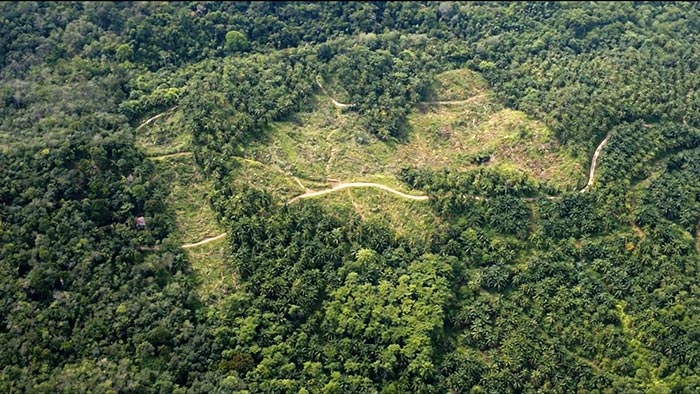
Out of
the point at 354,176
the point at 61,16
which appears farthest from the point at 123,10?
the point at 354,176

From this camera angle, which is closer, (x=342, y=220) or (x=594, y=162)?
(x=342, y=220)

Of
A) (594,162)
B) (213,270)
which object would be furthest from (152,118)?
(594,162)

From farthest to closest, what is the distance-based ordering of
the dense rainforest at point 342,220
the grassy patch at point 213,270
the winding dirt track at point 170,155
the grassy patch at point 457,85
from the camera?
the grassy patch at point 457,85, the winding dirt track at point 170,155, the grassy patch at point 213,270, the dense rainforest at point 342,220

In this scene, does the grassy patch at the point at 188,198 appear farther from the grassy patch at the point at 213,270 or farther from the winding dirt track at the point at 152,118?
the winding dirt track at the point at 152,118

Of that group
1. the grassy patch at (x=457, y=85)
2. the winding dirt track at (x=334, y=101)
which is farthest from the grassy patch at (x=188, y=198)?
the grassy patch at (x=457, y=85)

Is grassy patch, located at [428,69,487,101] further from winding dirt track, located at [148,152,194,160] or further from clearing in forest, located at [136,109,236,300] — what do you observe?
clearing in forest, located at [136,109,236,300]

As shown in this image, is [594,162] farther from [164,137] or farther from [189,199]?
[164,137]

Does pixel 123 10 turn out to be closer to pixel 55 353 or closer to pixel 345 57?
pixel 345 57
